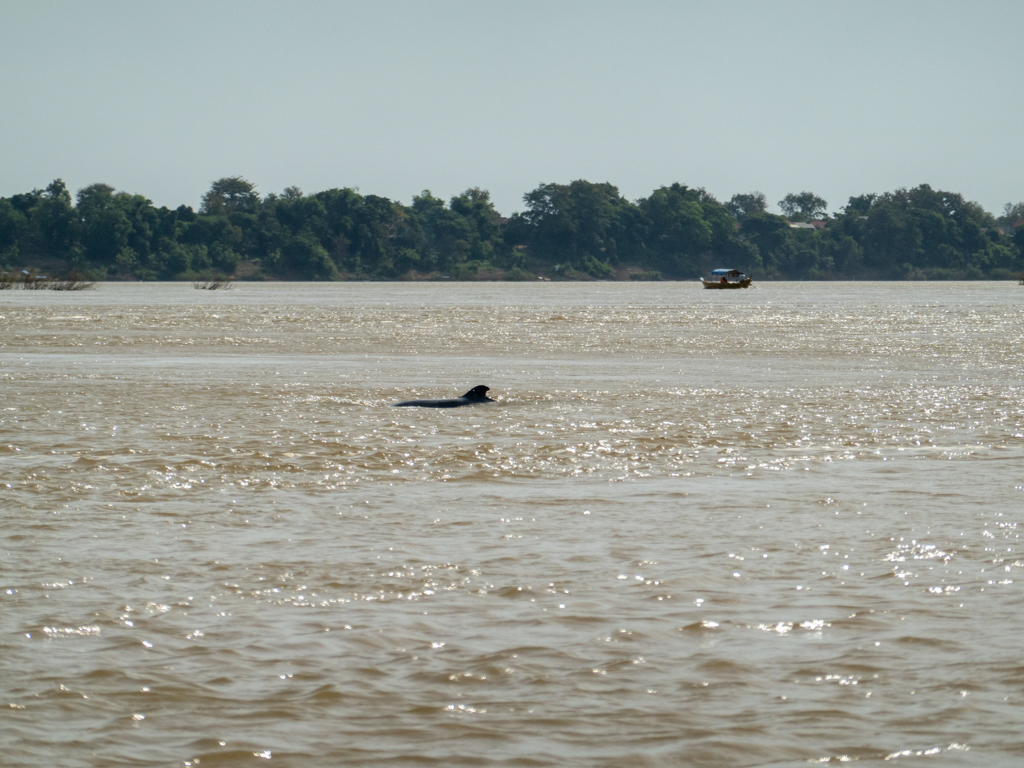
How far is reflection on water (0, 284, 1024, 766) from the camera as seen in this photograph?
15.5 ft

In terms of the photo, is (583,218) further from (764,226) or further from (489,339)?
(489,339)

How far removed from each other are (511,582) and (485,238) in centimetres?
15309

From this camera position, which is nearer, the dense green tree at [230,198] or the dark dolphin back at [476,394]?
the dark dolphin back at [476,394]

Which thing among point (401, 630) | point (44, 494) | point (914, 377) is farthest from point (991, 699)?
point (914, 377)

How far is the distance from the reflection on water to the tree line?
412 feet

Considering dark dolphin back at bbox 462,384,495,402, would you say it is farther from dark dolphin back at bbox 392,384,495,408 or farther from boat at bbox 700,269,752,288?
boat at bbox 700,269,752,288


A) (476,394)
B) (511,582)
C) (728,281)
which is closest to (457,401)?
(476,394)

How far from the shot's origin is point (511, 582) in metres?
6.78

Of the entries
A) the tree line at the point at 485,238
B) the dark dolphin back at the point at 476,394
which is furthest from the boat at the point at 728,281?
the dark dolphin back at the point at 476,394

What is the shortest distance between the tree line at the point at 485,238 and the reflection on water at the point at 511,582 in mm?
125690

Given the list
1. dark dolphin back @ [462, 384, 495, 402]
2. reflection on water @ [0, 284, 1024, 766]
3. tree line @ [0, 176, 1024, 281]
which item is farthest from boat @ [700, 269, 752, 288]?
dark dolphin back @ [462, 384, 495, 402]

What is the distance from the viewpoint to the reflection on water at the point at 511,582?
4715 mm

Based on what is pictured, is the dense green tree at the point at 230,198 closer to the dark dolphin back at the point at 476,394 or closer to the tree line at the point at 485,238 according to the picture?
the tree line at the point at 485,238

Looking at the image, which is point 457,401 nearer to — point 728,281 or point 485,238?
point 728,281
